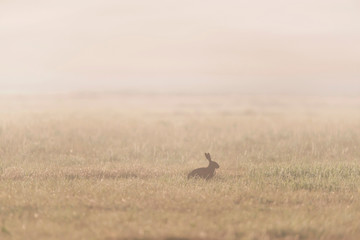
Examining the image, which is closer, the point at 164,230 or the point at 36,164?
the point at 164,230

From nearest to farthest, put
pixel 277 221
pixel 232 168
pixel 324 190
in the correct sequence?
pixel 277 221 < pixel 324 190 < pixel 232 168

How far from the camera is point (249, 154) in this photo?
54.9ft

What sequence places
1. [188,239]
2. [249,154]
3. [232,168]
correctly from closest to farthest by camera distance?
[188,239] < [232,168] < [249,154]

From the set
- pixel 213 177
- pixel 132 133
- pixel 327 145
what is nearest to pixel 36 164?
pixel 213 177

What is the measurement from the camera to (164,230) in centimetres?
735

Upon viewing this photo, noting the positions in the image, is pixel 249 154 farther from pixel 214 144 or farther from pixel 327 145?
pixel 327 145

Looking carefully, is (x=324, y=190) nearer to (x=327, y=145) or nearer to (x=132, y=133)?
(x=327, y=145)

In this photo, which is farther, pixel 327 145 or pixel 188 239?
pixel 327 145

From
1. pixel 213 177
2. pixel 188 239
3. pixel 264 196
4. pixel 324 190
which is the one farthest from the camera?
pixel 213 177

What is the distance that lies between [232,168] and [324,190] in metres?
3.56

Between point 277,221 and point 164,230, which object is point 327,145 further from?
point 164,230

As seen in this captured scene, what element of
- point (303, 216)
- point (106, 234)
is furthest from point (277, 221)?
point (106, 234)

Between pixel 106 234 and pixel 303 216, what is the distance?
358 centimetres

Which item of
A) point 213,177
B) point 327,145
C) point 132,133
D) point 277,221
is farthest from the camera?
point 132,133
